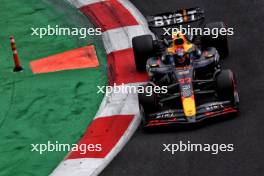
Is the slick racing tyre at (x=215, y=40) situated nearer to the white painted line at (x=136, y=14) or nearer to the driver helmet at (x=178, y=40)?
the driver helmet at (x=178, y=40)

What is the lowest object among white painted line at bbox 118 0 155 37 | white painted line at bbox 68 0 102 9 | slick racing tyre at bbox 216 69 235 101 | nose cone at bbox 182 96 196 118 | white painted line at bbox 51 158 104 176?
white painted line at bbox 51 158 104 176

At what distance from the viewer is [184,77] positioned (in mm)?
11164

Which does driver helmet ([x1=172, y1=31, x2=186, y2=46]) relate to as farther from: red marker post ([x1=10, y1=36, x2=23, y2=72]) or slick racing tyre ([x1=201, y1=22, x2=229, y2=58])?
red marker post ([x1=10, y1=36, x2=23, y2=72])

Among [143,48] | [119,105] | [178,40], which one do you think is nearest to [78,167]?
[119,105]

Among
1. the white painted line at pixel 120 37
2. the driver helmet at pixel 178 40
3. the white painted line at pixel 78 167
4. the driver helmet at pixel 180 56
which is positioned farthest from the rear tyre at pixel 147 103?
the white painted line at pixel 120 37

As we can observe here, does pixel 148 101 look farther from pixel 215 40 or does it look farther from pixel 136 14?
pixel 136 14

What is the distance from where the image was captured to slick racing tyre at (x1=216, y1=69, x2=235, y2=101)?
10.7 m

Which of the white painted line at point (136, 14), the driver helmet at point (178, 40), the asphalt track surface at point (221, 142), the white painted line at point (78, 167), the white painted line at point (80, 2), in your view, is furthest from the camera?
the white painted line at point (80, 2)

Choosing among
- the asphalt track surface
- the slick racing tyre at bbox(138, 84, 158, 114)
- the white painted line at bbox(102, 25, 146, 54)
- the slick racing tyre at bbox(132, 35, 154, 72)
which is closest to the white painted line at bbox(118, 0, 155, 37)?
the white painted line at bbox(102, 25, 146, 54)

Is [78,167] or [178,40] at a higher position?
[178,40]

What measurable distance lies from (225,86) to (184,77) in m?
0.72

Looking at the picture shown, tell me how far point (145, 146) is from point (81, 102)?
1794mm

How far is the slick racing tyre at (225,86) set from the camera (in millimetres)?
10703

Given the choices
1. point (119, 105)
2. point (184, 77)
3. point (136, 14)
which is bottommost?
point (119, 105)
